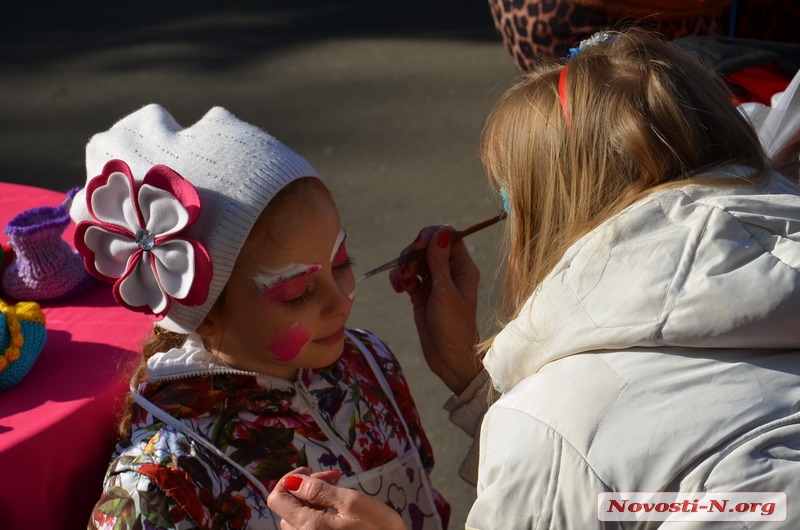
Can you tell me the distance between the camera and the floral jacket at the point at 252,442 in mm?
1383

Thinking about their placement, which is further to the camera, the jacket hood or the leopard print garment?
the leopard print garment

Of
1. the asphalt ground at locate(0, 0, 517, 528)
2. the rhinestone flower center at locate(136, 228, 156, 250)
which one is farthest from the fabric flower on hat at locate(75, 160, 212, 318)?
the asphalt ground at locate(0, 0, 517, 528)

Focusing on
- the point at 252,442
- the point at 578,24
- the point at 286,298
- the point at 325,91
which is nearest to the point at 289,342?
the point at 286,298

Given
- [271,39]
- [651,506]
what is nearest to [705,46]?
[651,506]

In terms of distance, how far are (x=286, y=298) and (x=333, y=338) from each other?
0.38 ft

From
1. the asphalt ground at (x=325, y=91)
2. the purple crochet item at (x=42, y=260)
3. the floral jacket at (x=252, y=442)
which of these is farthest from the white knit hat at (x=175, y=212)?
the asphalt ground at (x=325, y=91)

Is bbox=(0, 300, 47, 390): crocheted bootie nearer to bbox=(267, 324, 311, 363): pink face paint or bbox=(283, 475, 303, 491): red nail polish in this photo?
bbox=(267, 324, 311, 363): pink face paint

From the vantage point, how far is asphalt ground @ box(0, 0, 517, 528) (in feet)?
13.0

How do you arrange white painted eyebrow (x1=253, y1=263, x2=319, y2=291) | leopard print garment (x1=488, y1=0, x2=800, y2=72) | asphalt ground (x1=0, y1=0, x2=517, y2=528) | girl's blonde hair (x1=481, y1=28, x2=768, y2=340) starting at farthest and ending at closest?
1. asphalt ground (x1=0, y1=0, x2=517, y2=528)
2. leopard print garment (x1=488, y1=0, x2=800, y2=72)
3. white painted eyebrow (x1=253, y1=263, x2=319, y2=291)
4. girl's blonde hair (x1=481, y1=28, x2=768, y2=340)

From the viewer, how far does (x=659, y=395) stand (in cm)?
110

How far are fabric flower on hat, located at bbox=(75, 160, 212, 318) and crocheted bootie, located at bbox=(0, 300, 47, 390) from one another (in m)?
0.19

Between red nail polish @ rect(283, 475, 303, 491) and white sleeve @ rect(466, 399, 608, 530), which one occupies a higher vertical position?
white sleeve @ rect(466, 399, 608, 530)

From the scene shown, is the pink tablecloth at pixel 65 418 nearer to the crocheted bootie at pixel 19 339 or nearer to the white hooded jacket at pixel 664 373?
the crocheted bootie at pixel 19 339

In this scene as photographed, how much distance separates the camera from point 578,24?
272cm
